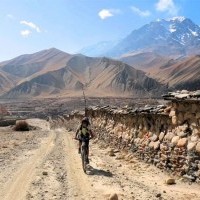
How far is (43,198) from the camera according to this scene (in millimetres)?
9594

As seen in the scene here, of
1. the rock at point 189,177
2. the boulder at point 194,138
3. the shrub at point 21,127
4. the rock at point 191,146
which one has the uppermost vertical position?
the boulder at point 194,138

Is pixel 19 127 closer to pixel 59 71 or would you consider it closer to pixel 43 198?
pixel 43 198

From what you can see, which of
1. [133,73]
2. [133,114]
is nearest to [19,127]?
[133,114]

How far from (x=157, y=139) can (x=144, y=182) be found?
7.86ft

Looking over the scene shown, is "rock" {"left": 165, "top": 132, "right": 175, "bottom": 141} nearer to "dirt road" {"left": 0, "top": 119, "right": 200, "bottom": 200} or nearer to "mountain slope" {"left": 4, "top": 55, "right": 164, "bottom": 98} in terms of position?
"dirt road" {"left": 0, "top": 119, "right": 200, "bottom": 200}

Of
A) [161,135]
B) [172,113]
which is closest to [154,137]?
[161,135]

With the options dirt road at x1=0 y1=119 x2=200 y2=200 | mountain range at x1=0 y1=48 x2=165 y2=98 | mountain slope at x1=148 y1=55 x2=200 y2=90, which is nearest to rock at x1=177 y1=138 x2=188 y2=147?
dirt road at x1=0 y1=119 x2=200 y2=200

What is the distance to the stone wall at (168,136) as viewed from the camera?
36.2 ft

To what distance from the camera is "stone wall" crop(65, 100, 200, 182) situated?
11031 millimetres

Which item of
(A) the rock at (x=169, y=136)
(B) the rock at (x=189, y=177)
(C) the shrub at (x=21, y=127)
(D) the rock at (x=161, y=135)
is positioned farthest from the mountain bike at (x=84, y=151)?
(C) the shrub at (x=21, y=127)

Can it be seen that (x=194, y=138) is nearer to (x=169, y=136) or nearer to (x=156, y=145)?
(x=169, y=136)

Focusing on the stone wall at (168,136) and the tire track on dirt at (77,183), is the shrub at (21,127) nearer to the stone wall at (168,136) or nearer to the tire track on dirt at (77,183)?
the stone wall at (168,136)

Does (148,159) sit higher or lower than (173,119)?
lower

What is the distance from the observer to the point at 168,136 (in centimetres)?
1255
